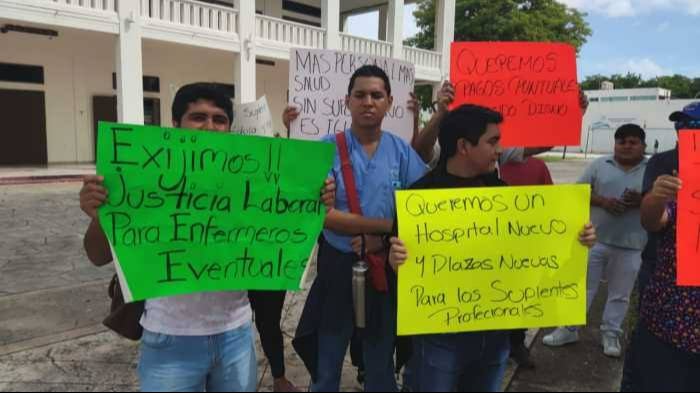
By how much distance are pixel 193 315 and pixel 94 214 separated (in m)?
0.44

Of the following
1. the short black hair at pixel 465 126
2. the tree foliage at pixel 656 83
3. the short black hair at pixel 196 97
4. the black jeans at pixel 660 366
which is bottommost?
the black jeans at pixel 660 366

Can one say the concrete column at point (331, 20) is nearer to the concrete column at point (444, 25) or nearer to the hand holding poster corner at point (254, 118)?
the concrete column at point (444, 25)

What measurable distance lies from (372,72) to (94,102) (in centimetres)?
1491

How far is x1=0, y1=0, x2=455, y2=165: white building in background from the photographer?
1189 cm

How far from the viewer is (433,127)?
8.50 ft

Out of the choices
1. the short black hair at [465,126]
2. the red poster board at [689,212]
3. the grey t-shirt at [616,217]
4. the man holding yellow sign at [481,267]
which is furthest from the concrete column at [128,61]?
the red poster board at [689,212]

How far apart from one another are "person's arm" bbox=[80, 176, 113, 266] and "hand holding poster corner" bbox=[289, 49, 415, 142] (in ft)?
4.74

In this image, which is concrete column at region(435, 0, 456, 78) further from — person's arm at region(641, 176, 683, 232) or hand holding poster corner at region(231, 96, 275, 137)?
person's arm at region(641, 176, 683, 232)

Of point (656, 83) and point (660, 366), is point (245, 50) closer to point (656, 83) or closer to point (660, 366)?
point (660, 366)

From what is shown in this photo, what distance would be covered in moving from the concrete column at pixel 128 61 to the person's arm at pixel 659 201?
11.8 m

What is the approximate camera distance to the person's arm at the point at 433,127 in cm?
261

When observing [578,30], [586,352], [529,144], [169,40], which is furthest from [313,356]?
[578,30]

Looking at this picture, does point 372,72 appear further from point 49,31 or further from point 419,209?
point 49,31

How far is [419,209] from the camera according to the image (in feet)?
5.76
